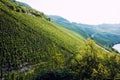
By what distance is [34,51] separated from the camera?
325ft

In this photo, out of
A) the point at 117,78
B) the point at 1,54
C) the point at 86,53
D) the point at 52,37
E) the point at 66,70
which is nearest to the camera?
the point at 117,78

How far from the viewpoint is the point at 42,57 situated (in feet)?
321

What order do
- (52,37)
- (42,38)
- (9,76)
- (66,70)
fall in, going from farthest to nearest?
(52,37), (42,38), (9,76), (66,70)

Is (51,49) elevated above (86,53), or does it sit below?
below

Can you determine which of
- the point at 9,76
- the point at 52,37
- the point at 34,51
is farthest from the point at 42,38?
the point at 9,76

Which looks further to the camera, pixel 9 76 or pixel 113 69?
pixel 9 76

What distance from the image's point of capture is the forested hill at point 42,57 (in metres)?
56.8

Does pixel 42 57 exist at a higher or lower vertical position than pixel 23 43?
lower

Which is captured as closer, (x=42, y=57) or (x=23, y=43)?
(x=42, y=57)

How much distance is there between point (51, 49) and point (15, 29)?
18738 mm

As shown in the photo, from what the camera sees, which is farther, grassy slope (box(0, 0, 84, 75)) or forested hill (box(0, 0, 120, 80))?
grassy slope (box(0, 0, 84, 75))

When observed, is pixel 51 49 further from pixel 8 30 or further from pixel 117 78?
pixel 117 78

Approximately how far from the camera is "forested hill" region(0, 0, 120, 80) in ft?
186

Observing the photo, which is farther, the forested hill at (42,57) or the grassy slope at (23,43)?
the grassy slope at (23,43)
